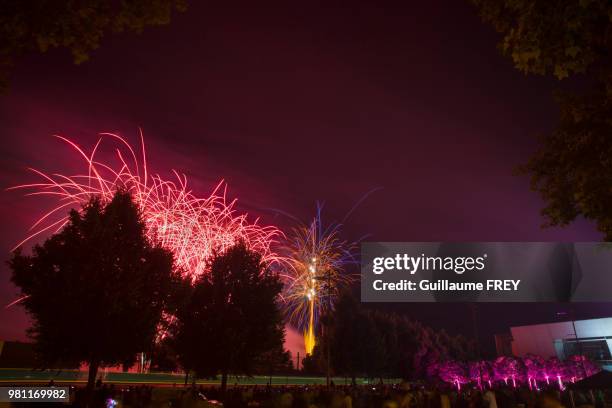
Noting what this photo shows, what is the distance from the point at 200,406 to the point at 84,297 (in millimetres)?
10699

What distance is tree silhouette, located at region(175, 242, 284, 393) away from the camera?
93.5 feet

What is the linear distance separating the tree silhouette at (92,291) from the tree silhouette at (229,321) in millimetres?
6765

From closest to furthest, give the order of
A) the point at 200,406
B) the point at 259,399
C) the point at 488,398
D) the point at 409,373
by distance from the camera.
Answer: the point at 200,406
the point at 488,398
the point at 259,399
the point at 409,373

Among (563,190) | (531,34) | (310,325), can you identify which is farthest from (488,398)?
(310,325)

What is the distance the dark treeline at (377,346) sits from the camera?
61.4m

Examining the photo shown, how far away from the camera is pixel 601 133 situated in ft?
37.3

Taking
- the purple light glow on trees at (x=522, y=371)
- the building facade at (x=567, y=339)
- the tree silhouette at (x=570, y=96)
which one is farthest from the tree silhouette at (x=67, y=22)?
the building facade at (x=567, y=339)

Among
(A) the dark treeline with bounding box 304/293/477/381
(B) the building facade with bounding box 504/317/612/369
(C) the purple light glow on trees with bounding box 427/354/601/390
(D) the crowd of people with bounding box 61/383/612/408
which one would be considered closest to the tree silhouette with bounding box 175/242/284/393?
(D) the crowd of people with bounding box 61/383/612/408

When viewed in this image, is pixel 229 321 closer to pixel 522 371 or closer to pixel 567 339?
pixel 522 371

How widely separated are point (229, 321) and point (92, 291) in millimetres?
10530

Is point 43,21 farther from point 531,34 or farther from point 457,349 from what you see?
point 457,349

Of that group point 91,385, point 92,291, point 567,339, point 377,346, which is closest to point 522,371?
point 567,339

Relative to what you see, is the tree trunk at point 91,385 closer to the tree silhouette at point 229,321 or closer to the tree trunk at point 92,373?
the tree trunk at point 92,373

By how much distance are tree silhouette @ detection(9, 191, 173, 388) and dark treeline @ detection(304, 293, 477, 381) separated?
51.5 ft
